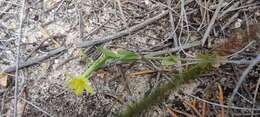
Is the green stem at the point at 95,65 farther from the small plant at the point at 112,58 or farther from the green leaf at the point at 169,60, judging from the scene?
the green leaf at the point at 169,60

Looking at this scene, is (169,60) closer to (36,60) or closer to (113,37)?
(113,37)

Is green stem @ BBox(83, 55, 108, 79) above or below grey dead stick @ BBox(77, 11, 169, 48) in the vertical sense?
below

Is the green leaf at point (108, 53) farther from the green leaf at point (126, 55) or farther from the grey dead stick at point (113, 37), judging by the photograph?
the grey dead stick at point (113, 37)

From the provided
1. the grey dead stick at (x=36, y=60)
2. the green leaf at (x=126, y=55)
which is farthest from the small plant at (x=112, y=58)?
the grey dead stick at (x=36, y=60)

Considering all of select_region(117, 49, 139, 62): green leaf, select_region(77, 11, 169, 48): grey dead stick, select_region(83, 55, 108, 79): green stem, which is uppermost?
select_region(77, 11, 169, 48): grey dead stick

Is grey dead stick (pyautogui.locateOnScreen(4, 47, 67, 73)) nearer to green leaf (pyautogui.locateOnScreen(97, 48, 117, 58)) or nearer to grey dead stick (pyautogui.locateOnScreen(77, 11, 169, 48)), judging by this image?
grey dead stick (pyautogui.locateOnScreen(77, 11, 169, 48))

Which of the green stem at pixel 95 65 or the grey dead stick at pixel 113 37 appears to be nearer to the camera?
the green stem at pixel 95 65

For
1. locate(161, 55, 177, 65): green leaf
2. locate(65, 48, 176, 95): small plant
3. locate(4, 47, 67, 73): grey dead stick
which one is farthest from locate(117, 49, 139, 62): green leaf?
locate(4, 47, 67, 73): grey dead stick

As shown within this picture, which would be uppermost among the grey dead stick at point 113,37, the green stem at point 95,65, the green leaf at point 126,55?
the grey dead stick at point 113,37

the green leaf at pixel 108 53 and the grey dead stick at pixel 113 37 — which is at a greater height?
the grey dead stick at pixel 113 37
